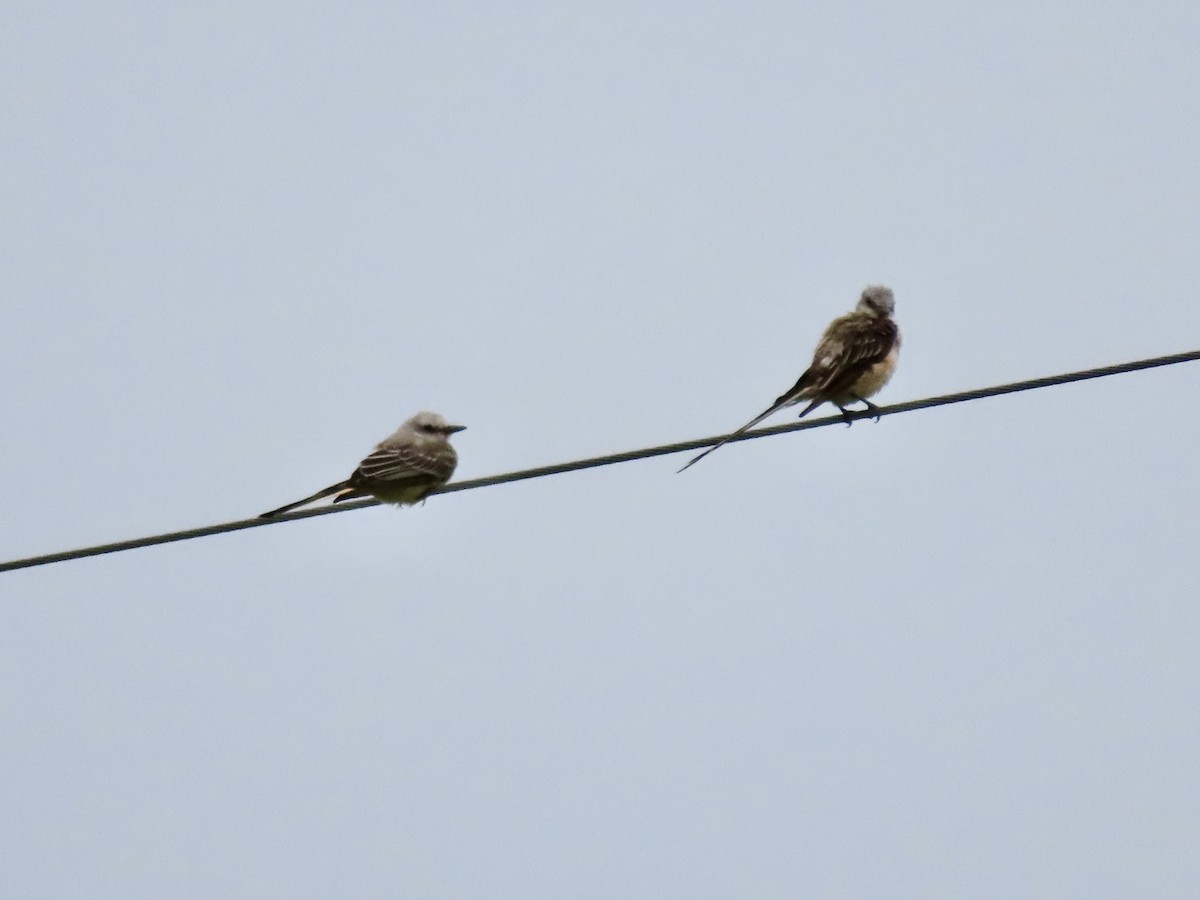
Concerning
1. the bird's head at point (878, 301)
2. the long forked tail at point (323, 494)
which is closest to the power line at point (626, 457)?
the long forked tail at point (323, 494)

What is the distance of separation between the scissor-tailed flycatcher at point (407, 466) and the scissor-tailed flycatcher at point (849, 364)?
7.13ft

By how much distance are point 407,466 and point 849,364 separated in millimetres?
2870

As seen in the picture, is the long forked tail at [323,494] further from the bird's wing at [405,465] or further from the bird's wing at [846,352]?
the bird's wing at [846,352]

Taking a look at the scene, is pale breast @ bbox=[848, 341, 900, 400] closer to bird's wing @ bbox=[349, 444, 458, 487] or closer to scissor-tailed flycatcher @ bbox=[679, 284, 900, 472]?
scissor-tailed flycatcher @ bbox=[679, 284, 900, 472]

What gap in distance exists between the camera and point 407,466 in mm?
10820

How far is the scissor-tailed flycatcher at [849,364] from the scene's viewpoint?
1094cm

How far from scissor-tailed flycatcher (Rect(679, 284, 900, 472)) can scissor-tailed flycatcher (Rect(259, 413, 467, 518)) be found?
217 centimetres

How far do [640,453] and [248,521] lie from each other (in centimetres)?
178

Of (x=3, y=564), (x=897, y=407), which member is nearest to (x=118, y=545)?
(x=3, y=564)

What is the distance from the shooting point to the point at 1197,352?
7230mm

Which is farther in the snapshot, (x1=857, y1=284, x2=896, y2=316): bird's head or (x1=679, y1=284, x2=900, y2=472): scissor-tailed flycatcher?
(x1=857, y1=284, x2=896, y2=316): bird's head

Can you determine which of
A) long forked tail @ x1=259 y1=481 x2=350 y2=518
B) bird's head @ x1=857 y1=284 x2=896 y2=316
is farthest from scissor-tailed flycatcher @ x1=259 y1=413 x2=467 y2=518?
bird's head @ x1=857 y1=284 x2=896 y2=316

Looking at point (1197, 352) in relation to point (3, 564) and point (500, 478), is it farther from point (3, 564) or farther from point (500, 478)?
point (3, 564)

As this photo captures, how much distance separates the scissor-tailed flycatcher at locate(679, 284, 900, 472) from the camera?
10938 mm
